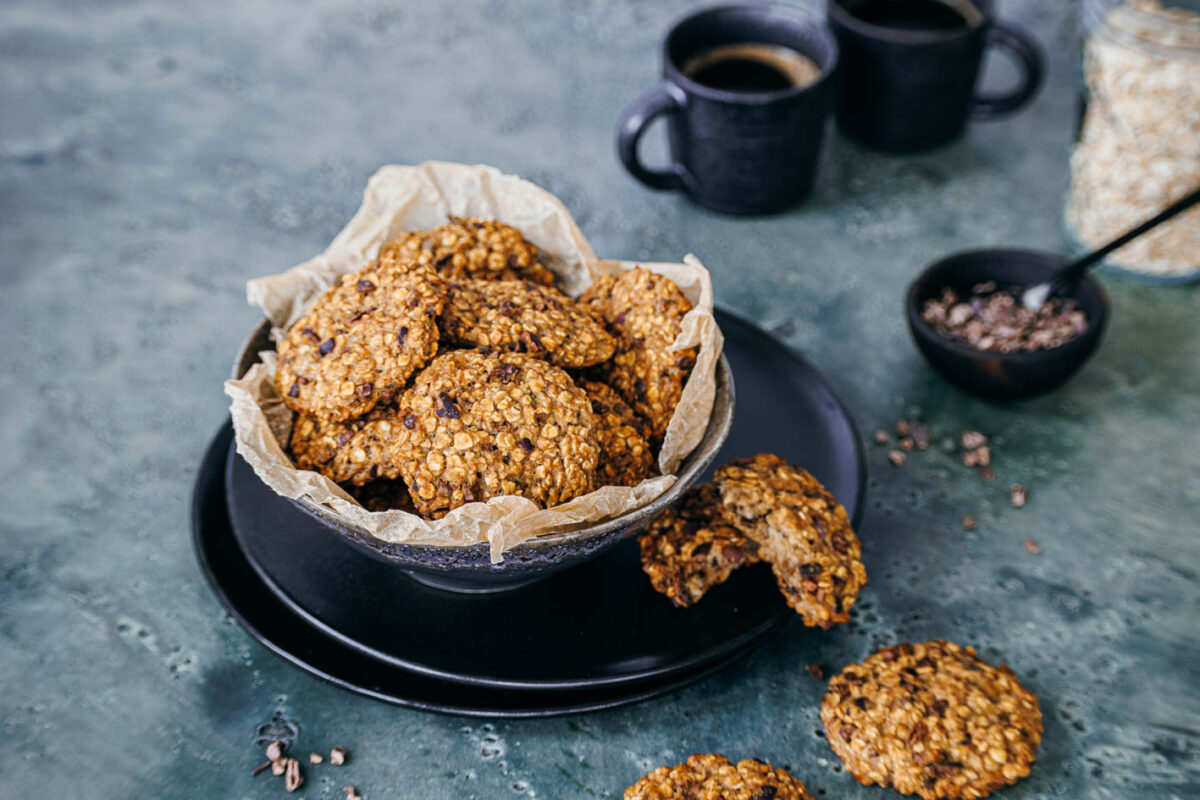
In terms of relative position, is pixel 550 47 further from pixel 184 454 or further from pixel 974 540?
Answer: pixel 974 540

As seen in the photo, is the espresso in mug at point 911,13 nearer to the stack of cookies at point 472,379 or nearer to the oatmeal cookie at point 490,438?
the stack of cookies at point 472,379

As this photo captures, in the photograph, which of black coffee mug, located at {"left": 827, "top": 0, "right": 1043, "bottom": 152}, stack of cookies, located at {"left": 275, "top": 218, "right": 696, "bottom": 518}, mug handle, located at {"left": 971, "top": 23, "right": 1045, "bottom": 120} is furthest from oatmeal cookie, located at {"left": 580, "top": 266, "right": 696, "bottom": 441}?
mug handle, located at {"left": 971, "top": 23, "right": 1045, "bottom": 120}

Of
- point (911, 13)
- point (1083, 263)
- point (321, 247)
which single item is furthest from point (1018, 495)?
point (321, 247)

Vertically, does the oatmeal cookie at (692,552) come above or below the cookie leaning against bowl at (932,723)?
above

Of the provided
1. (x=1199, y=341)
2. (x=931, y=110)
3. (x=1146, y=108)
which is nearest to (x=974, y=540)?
(x=1199, y=341)

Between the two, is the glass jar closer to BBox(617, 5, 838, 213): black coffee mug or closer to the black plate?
BBox(617, 5, 838, 213): black coffee mug

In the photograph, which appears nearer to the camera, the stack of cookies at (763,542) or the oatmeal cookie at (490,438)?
the oatmeal cookie at (490,438)

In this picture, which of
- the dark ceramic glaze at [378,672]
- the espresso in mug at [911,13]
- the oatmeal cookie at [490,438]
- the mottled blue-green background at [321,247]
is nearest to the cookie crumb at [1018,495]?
the mottled blue-green background at [321,247]

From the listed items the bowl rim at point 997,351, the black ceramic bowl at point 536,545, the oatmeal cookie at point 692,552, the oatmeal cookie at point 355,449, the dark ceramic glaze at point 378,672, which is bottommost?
the dark ceramic glaze at point 378,672
